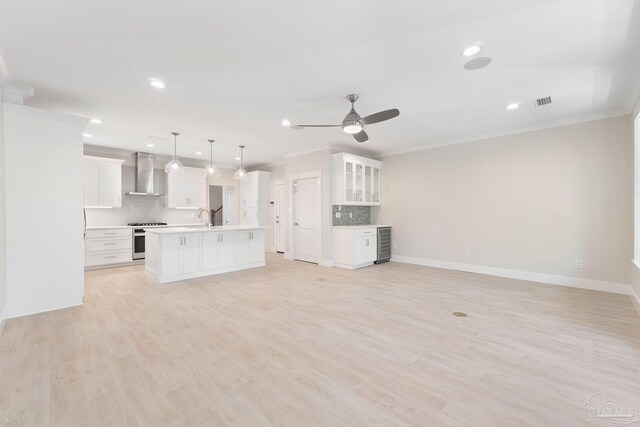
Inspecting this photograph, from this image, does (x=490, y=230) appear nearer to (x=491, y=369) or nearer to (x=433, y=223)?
(x=433, y=223)

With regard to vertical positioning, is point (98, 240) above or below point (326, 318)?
above

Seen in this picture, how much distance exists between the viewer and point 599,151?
14.1 feet

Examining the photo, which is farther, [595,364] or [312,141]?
[312,141]

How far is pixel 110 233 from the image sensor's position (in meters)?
5.95

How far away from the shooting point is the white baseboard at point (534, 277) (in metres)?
4.18

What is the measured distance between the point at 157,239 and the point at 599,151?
7269mm

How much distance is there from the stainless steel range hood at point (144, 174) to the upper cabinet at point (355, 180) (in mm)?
4519

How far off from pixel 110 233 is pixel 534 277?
8.33 m

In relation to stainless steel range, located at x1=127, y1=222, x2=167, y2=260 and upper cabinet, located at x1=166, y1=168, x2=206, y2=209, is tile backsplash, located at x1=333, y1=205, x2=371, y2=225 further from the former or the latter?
stainless steel range, located at x1=127, y1=222, x2=167, y2=260

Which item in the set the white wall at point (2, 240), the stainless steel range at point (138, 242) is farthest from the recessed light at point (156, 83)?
the stainless steel range at point (138, 242)

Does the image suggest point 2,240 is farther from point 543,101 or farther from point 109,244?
point 543,101

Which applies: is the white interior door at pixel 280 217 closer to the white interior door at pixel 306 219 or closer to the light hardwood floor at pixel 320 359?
the white interior door at pixel 306 219

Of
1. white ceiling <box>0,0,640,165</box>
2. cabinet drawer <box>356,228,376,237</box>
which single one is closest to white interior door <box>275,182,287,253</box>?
cabinet drawer <box>356,228,376,237</box>

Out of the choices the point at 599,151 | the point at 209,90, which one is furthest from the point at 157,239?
the point at 599,151
